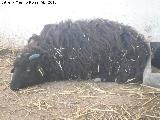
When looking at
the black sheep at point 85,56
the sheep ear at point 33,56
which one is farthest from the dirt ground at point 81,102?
the sheep ear at point 33,56

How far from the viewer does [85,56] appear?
7.90 metres

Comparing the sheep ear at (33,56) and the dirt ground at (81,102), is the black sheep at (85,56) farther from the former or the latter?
the dirt ground at (81,102)

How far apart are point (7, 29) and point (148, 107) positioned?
4827 mm

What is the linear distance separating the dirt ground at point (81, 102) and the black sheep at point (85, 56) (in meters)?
0.27

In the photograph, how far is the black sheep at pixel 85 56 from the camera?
7844mm

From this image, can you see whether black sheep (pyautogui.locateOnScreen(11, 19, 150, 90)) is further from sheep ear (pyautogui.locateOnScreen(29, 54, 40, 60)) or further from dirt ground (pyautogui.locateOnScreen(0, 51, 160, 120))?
dirt ground (pyautogui.locateOnScreen(0, 51, 160, 120))

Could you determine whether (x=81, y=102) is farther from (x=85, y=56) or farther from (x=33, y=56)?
(x=33, y=56)

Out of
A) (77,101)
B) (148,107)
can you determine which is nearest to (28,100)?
(77,101)

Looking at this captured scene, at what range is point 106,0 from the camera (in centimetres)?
936

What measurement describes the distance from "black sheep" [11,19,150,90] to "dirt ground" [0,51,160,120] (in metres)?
0.27

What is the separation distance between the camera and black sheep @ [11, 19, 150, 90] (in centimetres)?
784

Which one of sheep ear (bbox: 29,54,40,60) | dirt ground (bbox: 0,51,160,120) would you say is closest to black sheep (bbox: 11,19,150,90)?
sheep ear (bbox: 29,54,40,60)

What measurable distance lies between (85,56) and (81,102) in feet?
4.73

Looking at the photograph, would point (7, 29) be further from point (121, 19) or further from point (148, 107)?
point (148, 107)
